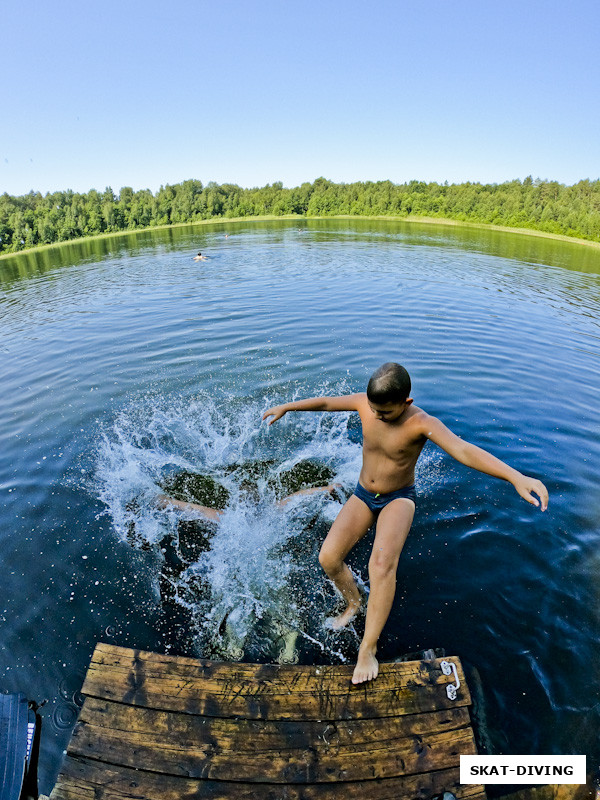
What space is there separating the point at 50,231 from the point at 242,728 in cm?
9266

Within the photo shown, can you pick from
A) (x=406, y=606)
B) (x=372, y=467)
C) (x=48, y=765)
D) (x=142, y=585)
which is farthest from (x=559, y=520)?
(x=48, y=765)

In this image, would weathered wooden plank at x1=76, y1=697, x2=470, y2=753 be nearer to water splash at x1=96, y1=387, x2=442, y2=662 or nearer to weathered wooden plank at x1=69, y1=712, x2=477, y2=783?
weathered wooden plank at x1=69, y1=712, x2=477, y2=783

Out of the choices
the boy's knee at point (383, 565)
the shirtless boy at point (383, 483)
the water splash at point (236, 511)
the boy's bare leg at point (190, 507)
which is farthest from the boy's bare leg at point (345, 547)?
the boy's bare leg at point (190, 507)

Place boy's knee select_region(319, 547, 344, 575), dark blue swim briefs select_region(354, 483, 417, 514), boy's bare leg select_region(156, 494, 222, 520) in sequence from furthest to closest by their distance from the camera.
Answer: boy's bare leg select_region(156, 494, 222, 520)
dark blue swim briefs select_region(354, 483, 417, 514)
boy's knee select_region(319, 547, 344, 575)

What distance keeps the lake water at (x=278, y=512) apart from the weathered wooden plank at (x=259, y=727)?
38.6 inches

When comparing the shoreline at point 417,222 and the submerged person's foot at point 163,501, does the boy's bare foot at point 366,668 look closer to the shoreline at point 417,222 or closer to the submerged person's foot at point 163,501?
the submerged person's foot at point 163,501

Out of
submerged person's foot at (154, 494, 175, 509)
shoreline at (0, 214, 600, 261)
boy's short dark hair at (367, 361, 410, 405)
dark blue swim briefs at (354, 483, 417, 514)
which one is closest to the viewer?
boy's short dark hair at (367, 361, 410, 405)

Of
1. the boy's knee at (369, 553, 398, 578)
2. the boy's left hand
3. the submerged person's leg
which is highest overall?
the boy's left hand

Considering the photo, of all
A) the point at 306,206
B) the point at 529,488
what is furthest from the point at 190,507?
the point at 306,206

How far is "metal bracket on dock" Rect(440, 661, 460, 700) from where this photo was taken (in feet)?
10.7

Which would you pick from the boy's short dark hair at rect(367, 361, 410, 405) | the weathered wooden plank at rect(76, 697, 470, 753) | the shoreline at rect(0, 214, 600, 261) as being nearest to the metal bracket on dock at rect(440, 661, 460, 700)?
the weathered wooden plank at rect(76, 697, 470, 753)

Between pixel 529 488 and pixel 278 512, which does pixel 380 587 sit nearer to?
pixel 529 488

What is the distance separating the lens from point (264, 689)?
3227 mm

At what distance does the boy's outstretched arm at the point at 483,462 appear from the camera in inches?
124
